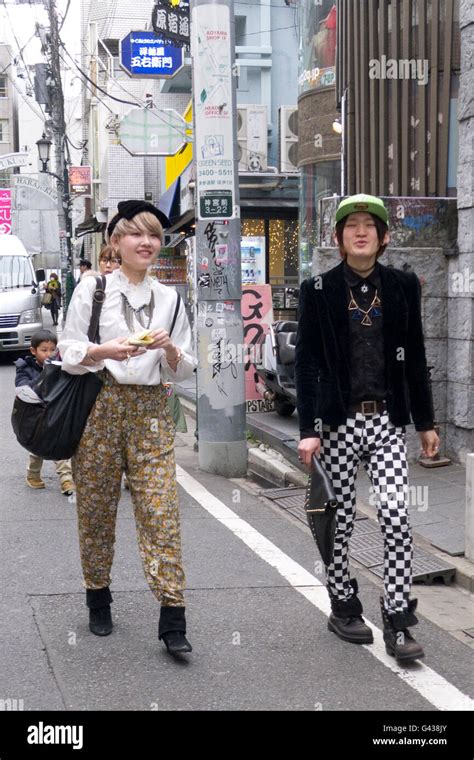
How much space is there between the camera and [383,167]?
8.88m

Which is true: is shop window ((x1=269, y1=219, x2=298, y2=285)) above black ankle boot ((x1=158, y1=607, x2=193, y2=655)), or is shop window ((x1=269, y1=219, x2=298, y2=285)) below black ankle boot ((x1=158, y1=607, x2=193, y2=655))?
above

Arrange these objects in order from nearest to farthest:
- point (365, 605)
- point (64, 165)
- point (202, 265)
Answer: point (365, 605) → point (202, 265) → point (64, 165)

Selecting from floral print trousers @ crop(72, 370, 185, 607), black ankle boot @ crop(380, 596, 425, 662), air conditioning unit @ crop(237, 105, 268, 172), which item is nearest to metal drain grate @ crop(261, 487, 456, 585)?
black ankle boot @ crop(380, 596, 425, 662)

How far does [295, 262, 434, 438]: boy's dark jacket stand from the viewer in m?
4.02

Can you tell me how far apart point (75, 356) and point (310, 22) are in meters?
13.0

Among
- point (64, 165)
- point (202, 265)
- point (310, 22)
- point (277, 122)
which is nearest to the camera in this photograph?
point (202, 265)

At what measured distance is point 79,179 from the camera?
117 ft

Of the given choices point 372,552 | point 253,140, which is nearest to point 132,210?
point 372,552

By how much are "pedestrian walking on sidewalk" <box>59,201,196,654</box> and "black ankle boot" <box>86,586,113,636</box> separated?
0.37 metres

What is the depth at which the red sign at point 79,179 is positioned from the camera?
35281 millimetres

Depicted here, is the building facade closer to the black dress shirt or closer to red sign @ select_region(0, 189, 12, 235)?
the black dress shirt
